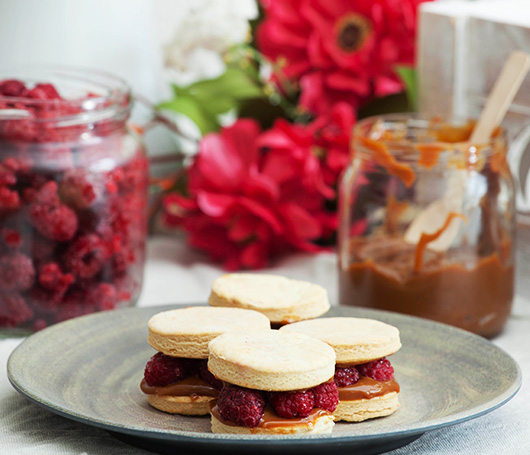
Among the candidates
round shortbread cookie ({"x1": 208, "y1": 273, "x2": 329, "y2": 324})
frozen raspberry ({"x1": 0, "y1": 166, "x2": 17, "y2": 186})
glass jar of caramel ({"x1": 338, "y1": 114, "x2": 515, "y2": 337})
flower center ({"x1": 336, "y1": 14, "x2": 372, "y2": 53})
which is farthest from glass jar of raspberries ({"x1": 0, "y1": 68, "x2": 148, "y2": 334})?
flower center ({"x1": 336, "y1": 14, "x2": 372, "y2": 53})

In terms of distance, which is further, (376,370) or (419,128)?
(419,128)

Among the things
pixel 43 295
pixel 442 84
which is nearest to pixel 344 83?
pixel 442 84

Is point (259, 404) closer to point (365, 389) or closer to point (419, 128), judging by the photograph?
point (365, 389)

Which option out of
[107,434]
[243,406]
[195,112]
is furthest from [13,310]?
[195,112]

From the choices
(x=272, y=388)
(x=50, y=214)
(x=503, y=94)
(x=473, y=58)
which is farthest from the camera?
(x=473, y=58)

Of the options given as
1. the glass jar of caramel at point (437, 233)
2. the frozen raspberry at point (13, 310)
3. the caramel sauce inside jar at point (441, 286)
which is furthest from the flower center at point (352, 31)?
the frozen raspberry at point (13, 310)

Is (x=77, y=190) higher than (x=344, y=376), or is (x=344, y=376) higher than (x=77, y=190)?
(x=77, y=190)

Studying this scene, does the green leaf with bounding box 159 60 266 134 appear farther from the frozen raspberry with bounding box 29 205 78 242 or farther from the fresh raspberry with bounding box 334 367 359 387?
the fresh raspberry with bounding box 334 367 359 387

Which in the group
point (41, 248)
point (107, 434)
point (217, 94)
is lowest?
point (107, 434)
